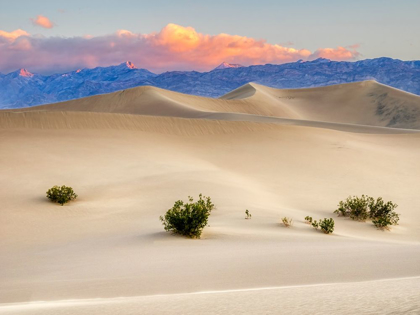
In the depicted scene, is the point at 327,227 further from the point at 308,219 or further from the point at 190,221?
the point at 190,221

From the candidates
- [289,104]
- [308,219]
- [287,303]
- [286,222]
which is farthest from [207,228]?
[289,104]

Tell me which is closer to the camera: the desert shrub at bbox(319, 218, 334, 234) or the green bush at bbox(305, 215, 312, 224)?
the desert shrub at bbox(319, 218, 334, 234)

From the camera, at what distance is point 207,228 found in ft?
33.4

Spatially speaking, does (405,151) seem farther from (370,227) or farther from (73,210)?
(73,210)

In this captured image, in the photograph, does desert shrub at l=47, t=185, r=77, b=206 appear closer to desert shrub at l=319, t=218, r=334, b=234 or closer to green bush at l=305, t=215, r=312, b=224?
green bush at l=305, t=215, r=312, b=224

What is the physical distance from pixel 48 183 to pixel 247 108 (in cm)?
6126

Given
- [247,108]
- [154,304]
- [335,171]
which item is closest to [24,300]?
[154,304]

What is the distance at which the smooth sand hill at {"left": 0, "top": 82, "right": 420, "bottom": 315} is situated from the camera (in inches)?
175

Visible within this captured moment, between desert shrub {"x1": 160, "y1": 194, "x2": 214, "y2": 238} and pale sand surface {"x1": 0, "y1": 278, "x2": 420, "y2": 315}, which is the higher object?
desert shrub {"x1": 160, "y1": 194, "x2": 214, "y2": 238}

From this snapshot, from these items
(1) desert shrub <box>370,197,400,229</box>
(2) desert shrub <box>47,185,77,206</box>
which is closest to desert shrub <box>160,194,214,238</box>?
(2) desert shrub <box>47,185,77,206</box>

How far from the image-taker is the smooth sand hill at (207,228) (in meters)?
4.45

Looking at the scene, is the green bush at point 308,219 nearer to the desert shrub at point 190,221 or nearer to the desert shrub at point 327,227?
the desert shrub at point 327,227

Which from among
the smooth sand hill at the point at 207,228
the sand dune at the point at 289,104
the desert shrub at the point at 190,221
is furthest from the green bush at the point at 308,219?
the sand dune at the point at 289,104

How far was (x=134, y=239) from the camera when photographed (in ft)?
30.0
